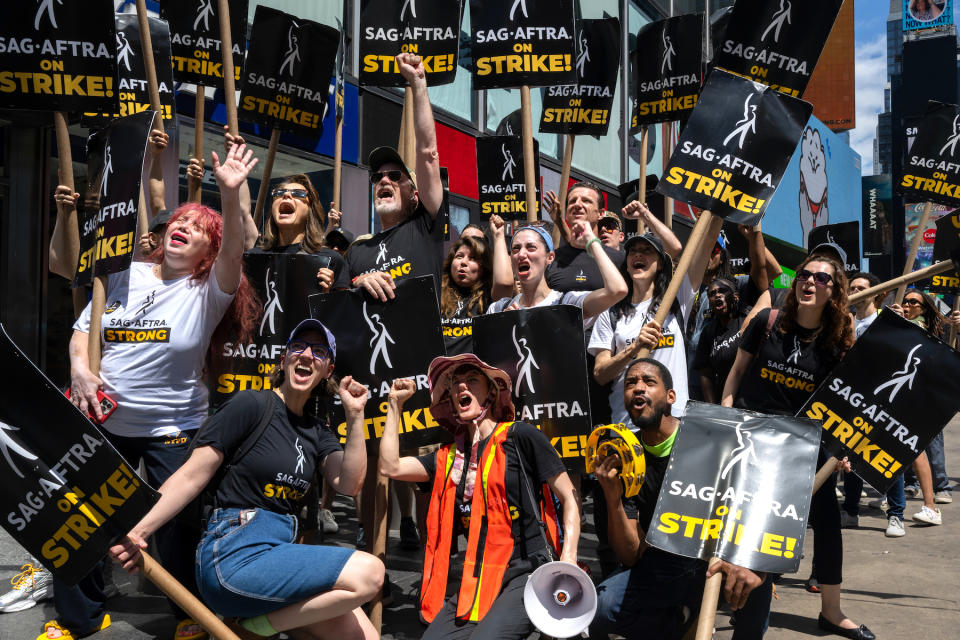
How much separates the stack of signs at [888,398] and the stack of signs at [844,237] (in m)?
5.00

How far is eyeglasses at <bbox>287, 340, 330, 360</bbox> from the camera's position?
3.63m

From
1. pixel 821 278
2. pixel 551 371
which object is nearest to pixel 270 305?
pixel 551 371

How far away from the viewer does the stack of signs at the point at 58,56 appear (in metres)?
3.97

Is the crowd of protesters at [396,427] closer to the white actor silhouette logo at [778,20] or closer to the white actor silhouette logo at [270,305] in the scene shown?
the white actor silhouette logo at [270,305]

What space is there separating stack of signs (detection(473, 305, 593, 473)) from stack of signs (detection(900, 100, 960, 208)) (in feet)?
13.9

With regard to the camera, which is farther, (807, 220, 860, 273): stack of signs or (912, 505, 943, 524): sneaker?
(807, 220, 860, 273): stack of signs

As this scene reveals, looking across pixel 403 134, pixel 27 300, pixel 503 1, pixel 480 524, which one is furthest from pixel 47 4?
pixel 27 300

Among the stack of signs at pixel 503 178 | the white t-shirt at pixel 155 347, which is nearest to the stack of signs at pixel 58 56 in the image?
the white t-shirt at pixel 155 347

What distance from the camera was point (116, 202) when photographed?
395 centimetres

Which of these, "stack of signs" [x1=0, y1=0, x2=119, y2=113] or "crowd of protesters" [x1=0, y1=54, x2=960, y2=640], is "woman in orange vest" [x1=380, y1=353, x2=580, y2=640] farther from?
"stack of signs" [x1=0, y1=0, x2=119, y2=113]

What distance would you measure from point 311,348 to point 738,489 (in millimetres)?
1786

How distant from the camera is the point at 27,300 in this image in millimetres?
7824

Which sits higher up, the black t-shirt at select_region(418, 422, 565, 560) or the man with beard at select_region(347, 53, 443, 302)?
the man with beard at select_region(347, 53, 443, 302)

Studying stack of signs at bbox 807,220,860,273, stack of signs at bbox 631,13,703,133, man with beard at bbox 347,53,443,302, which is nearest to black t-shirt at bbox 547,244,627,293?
man with beard at bbox 347,53,443,302
